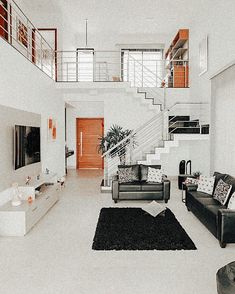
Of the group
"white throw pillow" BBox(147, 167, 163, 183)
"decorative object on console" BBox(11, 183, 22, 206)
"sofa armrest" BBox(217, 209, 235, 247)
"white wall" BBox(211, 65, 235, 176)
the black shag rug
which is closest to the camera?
"sofa armrest" BBox(217, 209, 235, 247)

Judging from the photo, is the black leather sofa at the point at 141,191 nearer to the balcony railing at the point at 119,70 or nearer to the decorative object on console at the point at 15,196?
the decorative object on console at the point at 15,196

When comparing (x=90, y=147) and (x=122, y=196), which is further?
(x=90, y=147)

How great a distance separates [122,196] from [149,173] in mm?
912

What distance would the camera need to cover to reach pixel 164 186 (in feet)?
22.2

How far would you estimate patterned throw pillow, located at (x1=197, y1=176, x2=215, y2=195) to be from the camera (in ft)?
19.2

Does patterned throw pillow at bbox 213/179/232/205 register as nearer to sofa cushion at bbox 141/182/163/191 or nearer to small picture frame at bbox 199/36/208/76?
sofa cushion at bbox 141/182/163/191

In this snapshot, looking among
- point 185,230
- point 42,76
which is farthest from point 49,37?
point 185,230

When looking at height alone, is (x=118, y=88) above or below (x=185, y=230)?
above

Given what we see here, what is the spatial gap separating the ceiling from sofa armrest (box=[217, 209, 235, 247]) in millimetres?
5909

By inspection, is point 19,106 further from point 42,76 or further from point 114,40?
point 114,40

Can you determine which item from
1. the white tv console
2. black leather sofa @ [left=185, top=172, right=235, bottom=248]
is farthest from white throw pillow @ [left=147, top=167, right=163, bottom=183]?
the white tv console

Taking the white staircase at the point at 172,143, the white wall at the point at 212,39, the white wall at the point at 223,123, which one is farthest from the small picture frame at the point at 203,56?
the white staircase at the point at 172,143

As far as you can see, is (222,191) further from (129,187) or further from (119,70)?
(119,70)

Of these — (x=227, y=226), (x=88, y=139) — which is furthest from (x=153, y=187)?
(x=88, y=139)
